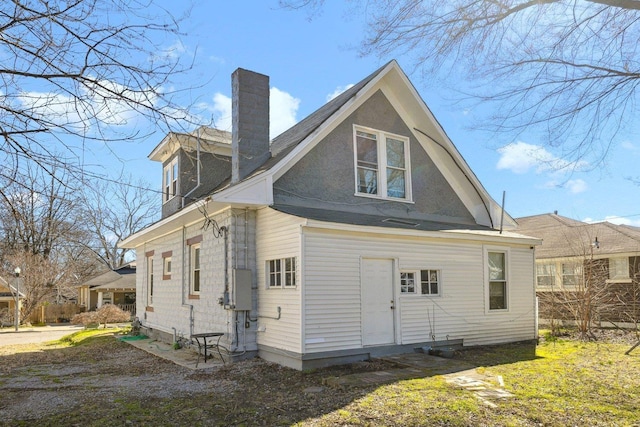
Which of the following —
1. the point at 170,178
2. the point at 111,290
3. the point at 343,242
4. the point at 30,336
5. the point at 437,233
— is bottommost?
the point at 30,336

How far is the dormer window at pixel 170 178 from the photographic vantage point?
1446cm

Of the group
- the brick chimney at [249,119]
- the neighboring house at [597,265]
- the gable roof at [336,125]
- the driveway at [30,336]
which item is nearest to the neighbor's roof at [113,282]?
the driveway at [30,336]

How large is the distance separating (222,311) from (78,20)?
7.32 meters

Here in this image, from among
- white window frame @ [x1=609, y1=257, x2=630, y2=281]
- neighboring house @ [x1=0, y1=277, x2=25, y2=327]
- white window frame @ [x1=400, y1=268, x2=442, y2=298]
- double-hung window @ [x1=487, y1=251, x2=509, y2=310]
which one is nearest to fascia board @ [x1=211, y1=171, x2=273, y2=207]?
white window frame @ [x1=400, y1=268, x2=442, y2=298]

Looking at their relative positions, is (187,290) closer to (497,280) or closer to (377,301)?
(377,301)

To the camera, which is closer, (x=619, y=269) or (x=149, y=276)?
(x=149, y=276)

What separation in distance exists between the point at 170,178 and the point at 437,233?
339 inches

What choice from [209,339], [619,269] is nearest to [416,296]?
[209,339]

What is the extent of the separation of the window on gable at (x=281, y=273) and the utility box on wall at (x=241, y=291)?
1.51 feet

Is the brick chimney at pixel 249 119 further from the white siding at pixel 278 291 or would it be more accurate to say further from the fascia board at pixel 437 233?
the fascia board at pixel 437 233

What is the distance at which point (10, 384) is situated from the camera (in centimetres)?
871

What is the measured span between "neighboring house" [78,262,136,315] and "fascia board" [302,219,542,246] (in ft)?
81.4

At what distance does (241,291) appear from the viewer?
32.1 feet

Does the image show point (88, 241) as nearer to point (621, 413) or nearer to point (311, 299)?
point (311, 299)
